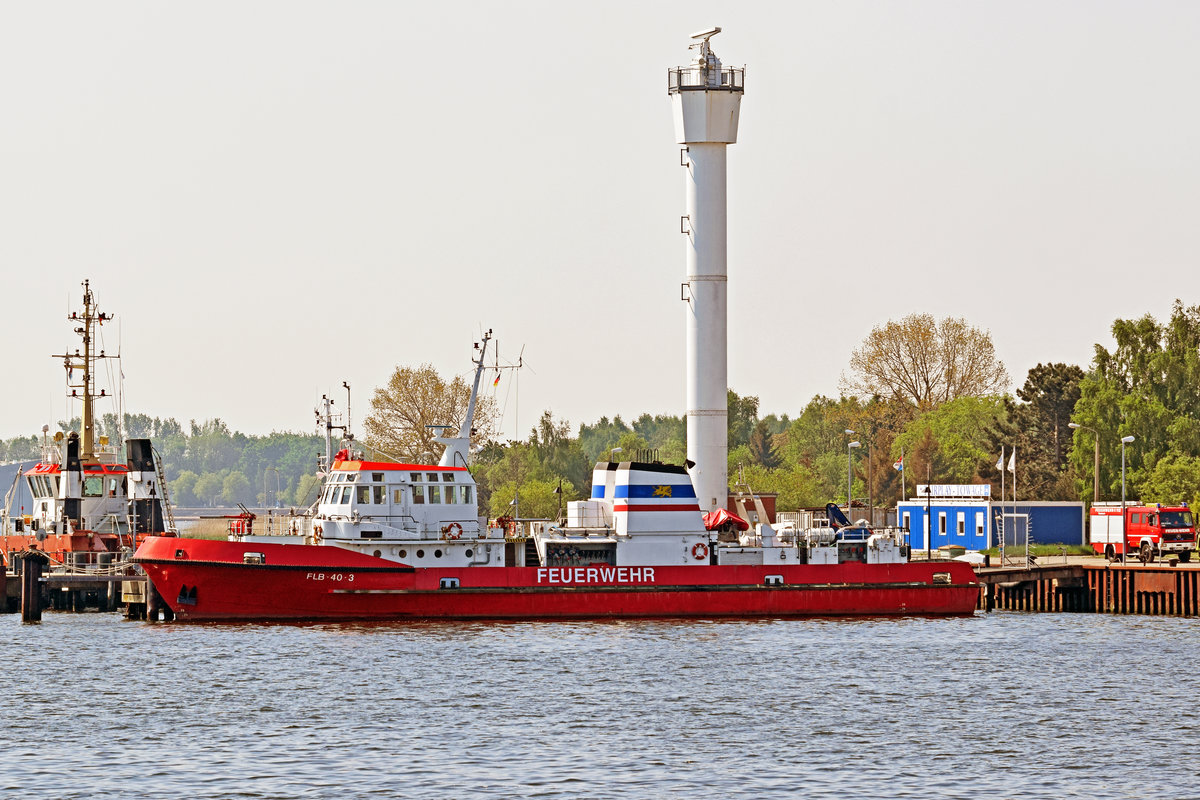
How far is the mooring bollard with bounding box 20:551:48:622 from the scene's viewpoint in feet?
167

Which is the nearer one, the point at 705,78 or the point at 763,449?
the point at 705,78

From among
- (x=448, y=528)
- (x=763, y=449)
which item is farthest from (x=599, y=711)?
(x=763, y=449)

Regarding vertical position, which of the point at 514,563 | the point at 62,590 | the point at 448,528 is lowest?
the point at 62,590

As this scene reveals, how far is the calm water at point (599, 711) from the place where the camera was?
27.9 metres

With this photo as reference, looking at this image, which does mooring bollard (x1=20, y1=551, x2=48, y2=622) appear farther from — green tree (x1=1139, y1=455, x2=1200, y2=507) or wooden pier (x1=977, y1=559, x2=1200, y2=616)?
green tree (x1=1139, y1=455, x2=1200, y2=507)

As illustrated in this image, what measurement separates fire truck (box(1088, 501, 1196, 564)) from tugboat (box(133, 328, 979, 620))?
1487 centimetres

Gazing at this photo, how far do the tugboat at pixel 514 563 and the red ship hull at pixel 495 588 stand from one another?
0.14ft

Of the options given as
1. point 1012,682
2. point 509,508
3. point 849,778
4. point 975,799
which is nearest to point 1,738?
point 849,778

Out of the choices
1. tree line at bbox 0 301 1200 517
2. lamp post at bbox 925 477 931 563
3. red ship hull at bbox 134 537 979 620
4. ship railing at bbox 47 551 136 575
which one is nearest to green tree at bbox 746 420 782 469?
tree line at bbox 0 301 1200 517

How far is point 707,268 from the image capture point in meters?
60.7

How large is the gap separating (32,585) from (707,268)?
25775mm

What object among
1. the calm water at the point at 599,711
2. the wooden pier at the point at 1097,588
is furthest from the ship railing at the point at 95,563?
the wooden pier at the point at 1097,588

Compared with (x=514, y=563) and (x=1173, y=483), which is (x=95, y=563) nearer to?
(x=514, y=563)

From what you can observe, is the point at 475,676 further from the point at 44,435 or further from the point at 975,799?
the point at 44,435
